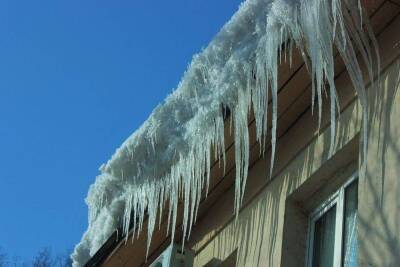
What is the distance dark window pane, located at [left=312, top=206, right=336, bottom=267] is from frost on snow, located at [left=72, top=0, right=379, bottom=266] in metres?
0.35

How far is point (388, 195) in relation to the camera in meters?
4.45

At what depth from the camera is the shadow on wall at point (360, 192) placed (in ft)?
14.4

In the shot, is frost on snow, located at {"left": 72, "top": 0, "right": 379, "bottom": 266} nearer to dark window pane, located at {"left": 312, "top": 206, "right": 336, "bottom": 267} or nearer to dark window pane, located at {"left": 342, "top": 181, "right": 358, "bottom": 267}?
dark window pane, located at {"left": 342, "top": 181, "right": 358, "bottom": 267}

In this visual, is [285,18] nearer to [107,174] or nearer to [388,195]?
[388,195]

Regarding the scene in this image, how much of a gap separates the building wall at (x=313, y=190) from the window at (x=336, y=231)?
52 mm

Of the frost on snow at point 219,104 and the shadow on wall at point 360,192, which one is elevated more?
the frost on snow at point 219,104

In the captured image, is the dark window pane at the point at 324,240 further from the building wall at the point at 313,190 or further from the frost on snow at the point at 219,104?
the frost on snow at the point at 219,104

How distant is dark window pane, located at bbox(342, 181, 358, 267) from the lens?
4695 millimetres

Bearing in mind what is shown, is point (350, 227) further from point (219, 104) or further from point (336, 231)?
point (219, 104)

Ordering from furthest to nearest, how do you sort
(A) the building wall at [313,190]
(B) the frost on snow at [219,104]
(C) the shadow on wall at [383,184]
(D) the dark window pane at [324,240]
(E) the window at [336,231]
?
(D) the dark window pane at [324,240] → (E) the window at [336,231] → (B) the frost on snow at [219,104] → (A) the building wall at [313,190] → (C) the shadow on wall at [383,184]

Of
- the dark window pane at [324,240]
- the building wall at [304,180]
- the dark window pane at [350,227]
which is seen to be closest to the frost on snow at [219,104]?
the building wall at [304,180]

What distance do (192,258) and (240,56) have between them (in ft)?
4.36

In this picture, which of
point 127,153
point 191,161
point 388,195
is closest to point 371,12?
point 388,195

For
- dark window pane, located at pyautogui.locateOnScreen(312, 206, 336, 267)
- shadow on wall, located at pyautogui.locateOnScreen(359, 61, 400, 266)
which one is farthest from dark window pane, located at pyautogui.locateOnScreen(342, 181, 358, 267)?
shadow on wall, located at pyautogui.locateOnScreen(359, 61, 400, 266)
